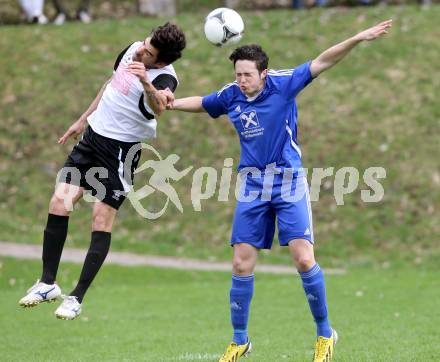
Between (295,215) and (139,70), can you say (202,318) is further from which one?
(139,70)

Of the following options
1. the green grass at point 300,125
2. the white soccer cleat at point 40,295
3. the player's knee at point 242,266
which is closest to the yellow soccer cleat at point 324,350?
the player's knee at point 242,266

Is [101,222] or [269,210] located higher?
[269,210]

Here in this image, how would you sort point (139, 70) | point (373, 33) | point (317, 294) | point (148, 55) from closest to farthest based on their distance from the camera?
point (373, 33), point (139, 70), point (317, 294), point (148, 55)

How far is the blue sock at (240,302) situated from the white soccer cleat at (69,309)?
1.28m

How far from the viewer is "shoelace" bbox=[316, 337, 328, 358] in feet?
25.5

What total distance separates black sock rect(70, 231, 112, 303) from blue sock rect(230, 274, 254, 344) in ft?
3.90

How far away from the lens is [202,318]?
12.1 meters

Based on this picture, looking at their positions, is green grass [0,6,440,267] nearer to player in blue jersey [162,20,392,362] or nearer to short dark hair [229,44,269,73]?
player in blue jersey [162,20,392,362]

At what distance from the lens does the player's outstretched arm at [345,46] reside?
743 cm

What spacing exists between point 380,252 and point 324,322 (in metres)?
9.08

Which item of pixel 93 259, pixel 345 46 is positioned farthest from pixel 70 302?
pixel 345 46

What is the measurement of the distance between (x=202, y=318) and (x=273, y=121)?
4882mm

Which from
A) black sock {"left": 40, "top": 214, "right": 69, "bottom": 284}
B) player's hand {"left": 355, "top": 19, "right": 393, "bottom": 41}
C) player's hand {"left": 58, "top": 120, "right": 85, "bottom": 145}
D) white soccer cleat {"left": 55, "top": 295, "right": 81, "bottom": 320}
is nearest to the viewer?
player's hand {"left": 355, "top": 19, "right": 393, "bottom": 41}

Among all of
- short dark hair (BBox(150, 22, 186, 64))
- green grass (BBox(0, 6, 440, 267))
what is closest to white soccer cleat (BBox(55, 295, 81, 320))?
short dark hair (BBox(150, 22, 186, 64))
